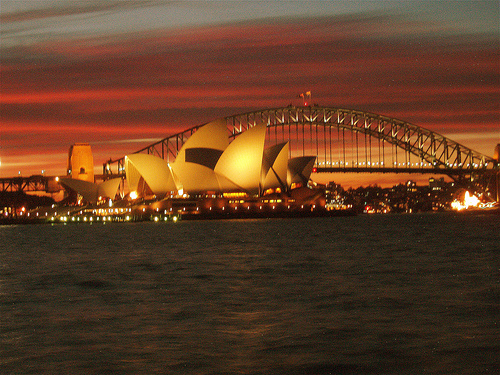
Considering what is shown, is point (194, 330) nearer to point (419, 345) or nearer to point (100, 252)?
point (419, 345)

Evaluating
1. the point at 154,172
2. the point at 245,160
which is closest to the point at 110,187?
the point at 154,172

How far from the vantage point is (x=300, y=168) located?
11275cm

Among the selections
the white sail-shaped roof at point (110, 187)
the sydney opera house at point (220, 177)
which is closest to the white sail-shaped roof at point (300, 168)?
the sydney opera house at point (220, 177)

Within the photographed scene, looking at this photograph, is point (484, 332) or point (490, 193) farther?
point (490, 193)

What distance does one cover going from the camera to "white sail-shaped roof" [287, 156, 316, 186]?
368ft

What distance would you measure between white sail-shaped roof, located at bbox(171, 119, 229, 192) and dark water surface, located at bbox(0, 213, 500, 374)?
66735 mm

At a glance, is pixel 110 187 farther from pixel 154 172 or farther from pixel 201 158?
pixel 201 158

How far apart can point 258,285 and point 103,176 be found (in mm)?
118691

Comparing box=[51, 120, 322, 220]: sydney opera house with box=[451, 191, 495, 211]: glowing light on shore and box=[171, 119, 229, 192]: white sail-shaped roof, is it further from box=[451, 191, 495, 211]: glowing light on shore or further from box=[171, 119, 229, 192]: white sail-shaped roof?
box=[451, 191, 495, 211]: glowing light on shore

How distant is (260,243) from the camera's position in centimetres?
4731

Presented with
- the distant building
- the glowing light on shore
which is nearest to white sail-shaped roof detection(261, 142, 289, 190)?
the glowing light on shore

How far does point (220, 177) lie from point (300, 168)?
16.4 metres

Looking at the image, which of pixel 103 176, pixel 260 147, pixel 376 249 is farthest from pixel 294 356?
pixel 103 176

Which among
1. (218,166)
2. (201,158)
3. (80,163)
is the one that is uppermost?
(80,163)
